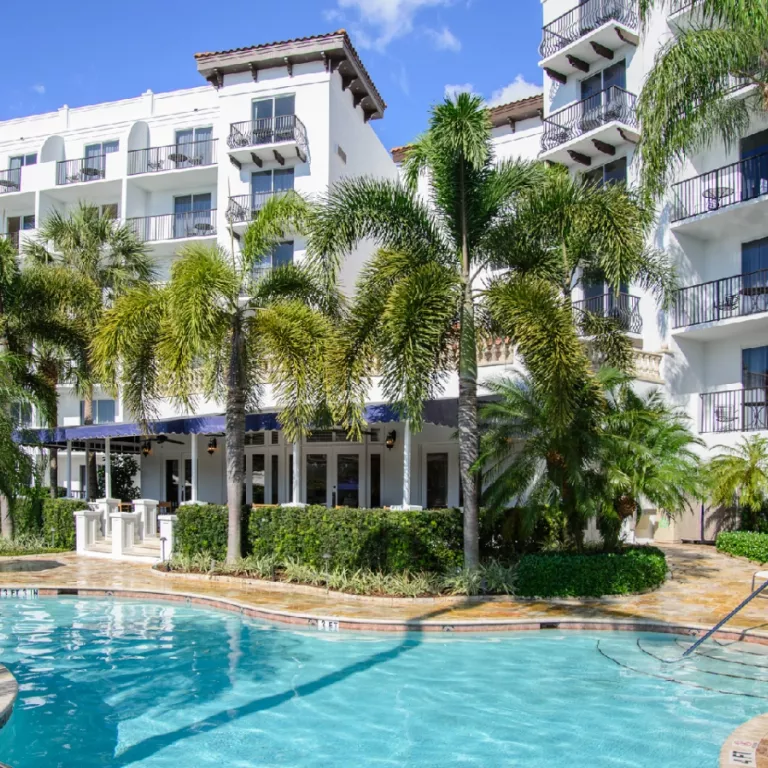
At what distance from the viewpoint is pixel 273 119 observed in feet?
98.0

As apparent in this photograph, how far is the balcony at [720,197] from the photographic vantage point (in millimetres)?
21672

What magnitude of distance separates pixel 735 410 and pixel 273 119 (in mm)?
19763

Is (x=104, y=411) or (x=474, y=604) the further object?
(x=104, y=411)

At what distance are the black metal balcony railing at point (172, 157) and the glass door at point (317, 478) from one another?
1460cm

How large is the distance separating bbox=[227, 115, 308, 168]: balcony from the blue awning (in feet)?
41.5

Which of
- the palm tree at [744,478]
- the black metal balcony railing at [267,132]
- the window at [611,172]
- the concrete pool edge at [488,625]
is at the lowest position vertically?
the concrete pool edge at [488,625]

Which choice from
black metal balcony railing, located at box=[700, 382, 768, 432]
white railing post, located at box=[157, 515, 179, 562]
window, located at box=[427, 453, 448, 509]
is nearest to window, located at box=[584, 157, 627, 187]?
black metal balcony railing, located at box=[700, 382, 768, 432]

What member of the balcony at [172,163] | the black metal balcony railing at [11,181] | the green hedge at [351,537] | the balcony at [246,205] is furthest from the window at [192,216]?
the green hedge at [351,537]

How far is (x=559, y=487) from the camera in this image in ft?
46.2

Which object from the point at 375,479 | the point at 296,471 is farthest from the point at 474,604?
the point at 375,479

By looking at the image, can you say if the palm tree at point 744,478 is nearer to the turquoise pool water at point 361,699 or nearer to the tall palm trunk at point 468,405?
the tall palm trunk at point 468,405

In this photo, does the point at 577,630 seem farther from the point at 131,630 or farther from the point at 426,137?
the point at 426,137

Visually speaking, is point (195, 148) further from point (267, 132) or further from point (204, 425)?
point (204, 425)

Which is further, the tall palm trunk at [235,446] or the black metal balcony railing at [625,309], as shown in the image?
A: the black metal balcony railing at [625,309]
